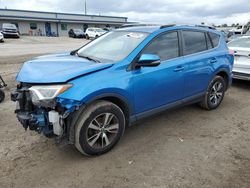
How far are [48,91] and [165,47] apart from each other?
83.2 inches

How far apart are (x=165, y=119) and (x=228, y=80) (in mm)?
1853

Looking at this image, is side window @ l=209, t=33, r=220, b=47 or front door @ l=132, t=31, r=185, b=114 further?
side window @ l=209, t=33, r=220, b=47

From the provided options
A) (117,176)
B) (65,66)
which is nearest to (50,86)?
(65,66)

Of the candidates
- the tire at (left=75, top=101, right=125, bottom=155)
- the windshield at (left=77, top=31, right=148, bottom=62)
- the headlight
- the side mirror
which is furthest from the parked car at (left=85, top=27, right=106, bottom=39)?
the headlight

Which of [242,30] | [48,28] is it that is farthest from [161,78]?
[48,28]

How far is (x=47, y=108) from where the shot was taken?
10.1 feet

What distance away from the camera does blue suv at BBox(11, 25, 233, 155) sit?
303 centimetres

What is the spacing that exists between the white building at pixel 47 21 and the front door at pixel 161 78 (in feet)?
149

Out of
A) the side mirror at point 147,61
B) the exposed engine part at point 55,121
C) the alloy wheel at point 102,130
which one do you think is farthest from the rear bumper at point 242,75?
the exposed engine part at point 55,121

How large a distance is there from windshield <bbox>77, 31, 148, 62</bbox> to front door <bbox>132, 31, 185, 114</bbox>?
258 millimetres

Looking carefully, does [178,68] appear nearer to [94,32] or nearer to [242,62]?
[242,62]

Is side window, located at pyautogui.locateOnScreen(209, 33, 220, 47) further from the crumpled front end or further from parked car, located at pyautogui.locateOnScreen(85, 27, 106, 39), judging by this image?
parked car, located at pyautogui.locateOnScreen(85, 27, 106, 39)

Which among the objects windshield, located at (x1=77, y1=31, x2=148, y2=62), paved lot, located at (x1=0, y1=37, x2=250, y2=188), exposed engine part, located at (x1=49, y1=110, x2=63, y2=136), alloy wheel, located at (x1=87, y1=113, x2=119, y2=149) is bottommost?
paved lot, located at (x1=0, y1=37, x2=250, y2=188)

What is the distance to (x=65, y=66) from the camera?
338 centimetres
